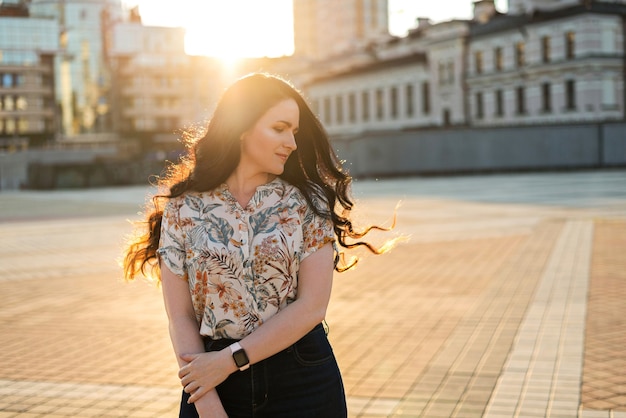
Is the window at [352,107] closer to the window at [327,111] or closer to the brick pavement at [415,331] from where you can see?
the window at [327,111]

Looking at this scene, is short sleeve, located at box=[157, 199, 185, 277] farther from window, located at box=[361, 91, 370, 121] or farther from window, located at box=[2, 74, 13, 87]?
window, located at box=[2, 74, 13, 87]

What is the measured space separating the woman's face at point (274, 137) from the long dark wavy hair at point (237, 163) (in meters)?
0.02

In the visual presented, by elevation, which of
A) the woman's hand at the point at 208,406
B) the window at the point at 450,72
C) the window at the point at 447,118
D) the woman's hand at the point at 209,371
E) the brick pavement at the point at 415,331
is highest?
the window at the point at 450,72

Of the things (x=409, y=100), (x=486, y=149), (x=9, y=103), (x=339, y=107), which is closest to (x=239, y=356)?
(x=486, y=149)

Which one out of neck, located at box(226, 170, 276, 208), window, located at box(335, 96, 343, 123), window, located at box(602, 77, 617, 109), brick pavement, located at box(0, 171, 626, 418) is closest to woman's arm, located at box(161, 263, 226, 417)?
neck, located at box(226, 170, 276, 208)

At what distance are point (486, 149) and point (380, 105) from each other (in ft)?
103

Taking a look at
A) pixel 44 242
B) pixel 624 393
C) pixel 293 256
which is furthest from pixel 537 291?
pixel 44 242

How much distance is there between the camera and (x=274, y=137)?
2.49 m

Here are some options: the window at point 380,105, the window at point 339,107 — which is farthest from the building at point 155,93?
the window at point 380,105

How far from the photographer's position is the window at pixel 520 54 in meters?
56.9

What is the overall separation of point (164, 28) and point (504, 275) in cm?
10356

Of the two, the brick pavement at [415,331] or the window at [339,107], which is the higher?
the window at [339,107]

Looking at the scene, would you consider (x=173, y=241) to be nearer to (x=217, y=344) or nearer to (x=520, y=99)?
(x=217, y=344)

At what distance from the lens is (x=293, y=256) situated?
2.45 m
